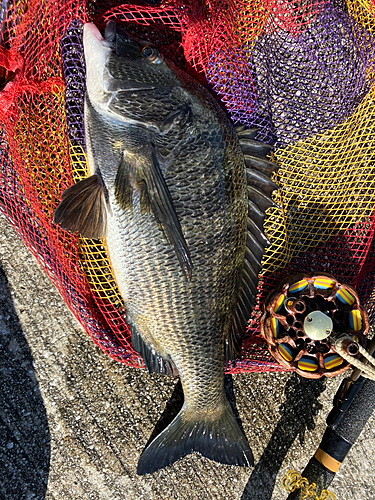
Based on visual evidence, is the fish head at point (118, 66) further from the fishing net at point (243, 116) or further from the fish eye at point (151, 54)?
the fishing net at point (243, 116)

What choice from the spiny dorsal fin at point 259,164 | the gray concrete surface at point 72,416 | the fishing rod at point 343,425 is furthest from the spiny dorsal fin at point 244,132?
→ the gray concrete surface at point 72,416

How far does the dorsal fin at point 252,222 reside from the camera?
79.9 inches

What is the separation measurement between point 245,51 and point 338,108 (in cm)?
81

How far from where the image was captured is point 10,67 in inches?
82.6

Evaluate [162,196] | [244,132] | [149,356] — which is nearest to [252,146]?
[244,132]

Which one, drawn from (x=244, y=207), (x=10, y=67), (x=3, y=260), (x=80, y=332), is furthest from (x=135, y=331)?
(x=10, y=67)

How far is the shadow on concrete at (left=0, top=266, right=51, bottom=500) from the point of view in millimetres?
2334

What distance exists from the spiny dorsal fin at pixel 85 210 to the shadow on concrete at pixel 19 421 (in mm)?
933

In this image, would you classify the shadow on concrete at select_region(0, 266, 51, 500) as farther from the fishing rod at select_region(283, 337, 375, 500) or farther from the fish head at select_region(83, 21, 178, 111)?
the fishing rod at select_region(283, 337, 375, 500)

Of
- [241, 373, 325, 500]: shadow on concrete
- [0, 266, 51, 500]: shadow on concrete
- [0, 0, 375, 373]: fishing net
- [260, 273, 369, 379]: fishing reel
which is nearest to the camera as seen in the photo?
[260, 273, 369, 379]: fishing reel

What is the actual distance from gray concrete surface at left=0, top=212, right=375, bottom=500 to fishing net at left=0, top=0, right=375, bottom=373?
11.4 inches

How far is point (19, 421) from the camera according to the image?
2.37 metres

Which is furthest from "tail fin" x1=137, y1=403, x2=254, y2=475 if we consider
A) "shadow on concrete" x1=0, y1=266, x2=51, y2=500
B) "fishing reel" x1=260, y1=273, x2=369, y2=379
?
"shadow on concrete" x1=0, y1=266, x2=51, y2=500

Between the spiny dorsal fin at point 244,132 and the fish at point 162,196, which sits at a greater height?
the spiny dorsal fin at point 244,132
